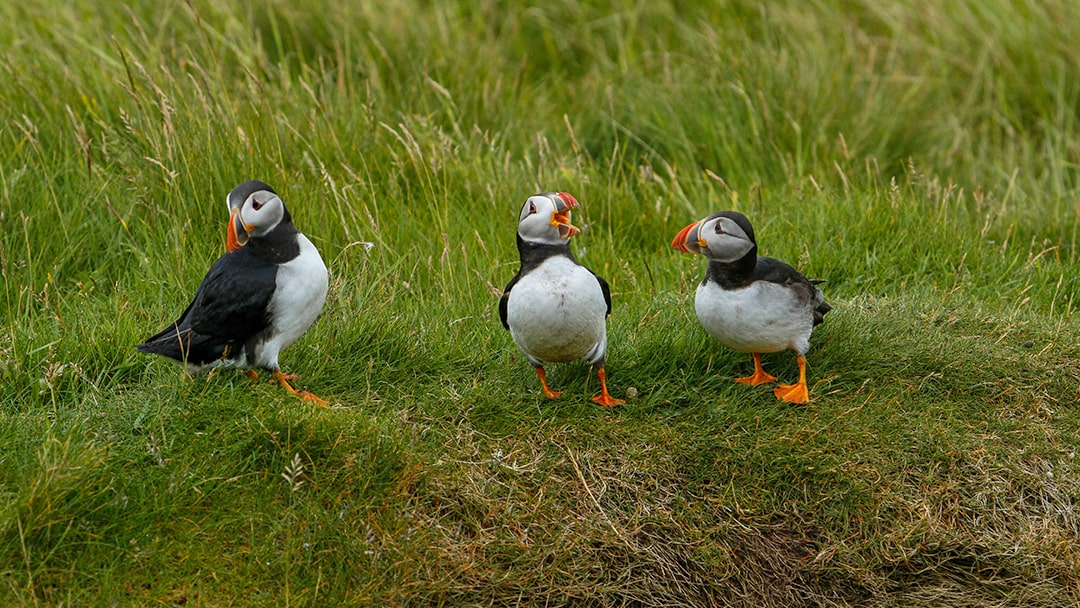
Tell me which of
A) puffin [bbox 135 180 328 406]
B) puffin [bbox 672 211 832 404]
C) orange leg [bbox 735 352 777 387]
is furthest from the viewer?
orange leg [bbox 735 352 777 387]

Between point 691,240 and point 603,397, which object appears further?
point 603,397

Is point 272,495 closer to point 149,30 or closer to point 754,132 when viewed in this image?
point 754,132

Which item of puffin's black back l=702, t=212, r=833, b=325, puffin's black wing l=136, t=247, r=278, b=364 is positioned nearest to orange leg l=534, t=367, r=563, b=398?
puffin's black back l=702, t=212, r=833, b=325

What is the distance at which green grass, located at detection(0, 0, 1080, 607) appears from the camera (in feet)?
12.6

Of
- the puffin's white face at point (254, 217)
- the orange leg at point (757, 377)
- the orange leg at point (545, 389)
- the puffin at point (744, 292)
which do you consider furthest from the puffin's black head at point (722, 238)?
the puffin's white face at point (254, 217)

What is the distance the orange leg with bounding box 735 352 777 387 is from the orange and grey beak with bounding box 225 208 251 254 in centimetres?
201

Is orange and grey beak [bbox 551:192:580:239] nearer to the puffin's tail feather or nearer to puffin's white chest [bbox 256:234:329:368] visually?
puffin's white chest [bbox 256:234:329:368]

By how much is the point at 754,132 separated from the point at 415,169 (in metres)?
2.17

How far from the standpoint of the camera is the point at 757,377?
462 centimetres

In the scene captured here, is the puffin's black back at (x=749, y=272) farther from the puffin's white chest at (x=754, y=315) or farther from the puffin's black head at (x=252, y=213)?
the puffin's black head at (x=252, y=213)

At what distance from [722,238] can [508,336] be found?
3.94 ft

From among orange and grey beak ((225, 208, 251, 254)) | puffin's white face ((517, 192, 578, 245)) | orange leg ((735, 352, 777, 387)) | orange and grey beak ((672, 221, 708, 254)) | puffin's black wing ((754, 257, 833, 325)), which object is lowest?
orange leg ((735, 352, 777, 387))

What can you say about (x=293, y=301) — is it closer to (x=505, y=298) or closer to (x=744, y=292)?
(x=505, y=298)

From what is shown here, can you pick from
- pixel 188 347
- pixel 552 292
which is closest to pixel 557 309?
pixel 552 292
